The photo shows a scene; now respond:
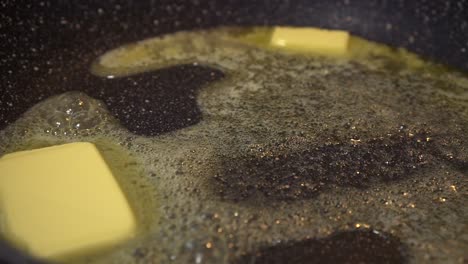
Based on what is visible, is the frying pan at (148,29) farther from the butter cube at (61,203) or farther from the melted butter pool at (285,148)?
the butter cube at (61,203)

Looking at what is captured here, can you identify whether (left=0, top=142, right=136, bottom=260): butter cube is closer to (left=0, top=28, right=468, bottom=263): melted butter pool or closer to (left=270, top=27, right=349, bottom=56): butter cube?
(left=0, top=28, right=468, bottom=263): melted butter pool

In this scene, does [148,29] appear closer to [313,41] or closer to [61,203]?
[313,41]

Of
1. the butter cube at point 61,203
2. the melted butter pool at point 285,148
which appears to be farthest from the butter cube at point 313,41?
the butter cube at point 61,203

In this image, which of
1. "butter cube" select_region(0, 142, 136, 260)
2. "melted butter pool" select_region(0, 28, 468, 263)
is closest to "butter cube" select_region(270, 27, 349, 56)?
"melted butter pool" select_region(0, 28, 468, 263)

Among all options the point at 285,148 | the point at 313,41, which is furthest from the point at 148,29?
the point at 285,148

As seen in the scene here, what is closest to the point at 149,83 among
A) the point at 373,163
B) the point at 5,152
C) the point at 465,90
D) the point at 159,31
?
the point at 159,31

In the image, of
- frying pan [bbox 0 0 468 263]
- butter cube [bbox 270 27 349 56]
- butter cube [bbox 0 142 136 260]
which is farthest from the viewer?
butter cube [bbox 270 27 349 56]

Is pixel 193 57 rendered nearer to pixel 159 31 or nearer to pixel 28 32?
pixel 159 31
